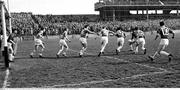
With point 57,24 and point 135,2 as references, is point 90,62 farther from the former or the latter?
point 135,2

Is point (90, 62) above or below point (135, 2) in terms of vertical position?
below

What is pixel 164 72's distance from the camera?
10.1m

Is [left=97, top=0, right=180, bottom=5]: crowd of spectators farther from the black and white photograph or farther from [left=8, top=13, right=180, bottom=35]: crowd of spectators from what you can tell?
the black and white photograph

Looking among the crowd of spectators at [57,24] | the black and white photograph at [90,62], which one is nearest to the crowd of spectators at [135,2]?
the crowd of spectators at [57,24]

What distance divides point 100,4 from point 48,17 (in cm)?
1280

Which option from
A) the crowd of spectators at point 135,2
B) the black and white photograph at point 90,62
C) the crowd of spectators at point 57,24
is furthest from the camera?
the crowd of spectators at point 135,2

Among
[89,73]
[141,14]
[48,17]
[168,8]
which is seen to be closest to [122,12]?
[141,14]

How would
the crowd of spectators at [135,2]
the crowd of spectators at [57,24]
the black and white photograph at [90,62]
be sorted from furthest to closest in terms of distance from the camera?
the crowd of spectators at [135,2]
the crowd of spectators at [57,24]
the black and white photograph at [90,62]

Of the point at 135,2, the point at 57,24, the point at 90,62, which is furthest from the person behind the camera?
the point at 135,2

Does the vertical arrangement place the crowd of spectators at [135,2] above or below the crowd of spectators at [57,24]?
Result: above

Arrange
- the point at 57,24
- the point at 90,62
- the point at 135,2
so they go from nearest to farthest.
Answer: the point at 90,62 → the point at 57,24 → the point at 135,2

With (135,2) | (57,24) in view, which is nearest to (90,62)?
(57,24)

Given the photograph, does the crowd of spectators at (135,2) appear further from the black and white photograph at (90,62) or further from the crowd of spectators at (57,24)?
the black and white photograph at (90,62)

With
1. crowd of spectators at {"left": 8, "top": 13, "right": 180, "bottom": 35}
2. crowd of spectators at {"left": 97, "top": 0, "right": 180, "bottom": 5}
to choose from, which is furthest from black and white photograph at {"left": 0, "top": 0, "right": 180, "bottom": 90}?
crowd of spectators at {"left": 97, "top": 0, "right": 180, "bottom": 5}
